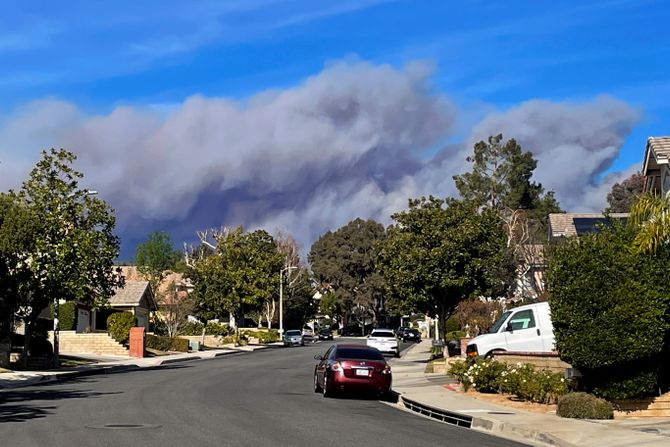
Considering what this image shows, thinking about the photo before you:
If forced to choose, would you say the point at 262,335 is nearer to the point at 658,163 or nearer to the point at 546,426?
the point at 658,163

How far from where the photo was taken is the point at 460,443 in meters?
13.7

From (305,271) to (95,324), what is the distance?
153ft

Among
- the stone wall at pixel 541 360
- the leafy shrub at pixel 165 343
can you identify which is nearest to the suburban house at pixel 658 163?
the stone wall at pixel 541 360

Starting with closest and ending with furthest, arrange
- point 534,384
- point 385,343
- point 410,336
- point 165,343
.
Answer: point 534,384 < point 385,343 < point 165,343 < point 410,336

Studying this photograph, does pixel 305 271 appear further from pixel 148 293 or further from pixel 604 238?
pixel 604 238

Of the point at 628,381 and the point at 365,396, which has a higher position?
the point at 628,381

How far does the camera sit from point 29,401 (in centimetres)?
2070

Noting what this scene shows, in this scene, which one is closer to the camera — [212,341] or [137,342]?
[137,342]

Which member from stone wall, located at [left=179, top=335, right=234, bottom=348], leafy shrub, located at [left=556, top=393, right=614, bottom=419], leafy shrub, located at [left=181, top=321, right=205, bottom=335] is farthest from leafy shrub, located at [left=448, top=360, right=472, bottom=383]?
leafy shrub, located at [left=181, top=321, right=205, bottom=335]

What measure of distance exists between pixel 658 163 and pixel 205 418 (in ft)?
55.5

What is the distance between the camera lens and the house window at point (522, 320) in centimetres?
2586

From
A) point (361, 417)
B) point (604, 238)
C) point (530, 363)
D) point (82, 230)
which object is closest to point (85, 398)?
point (361, 417)

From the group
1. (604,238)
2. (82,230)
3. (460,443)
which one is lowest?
(460,443)

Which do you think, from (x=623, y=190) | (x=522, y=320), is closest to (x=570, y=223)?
(x=522, y=320)
